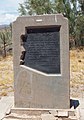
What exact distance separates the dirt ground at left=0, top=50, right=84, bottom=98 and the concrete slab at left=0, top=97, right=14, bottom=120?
0.81 m

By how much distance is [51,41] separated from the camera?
6.30 meters

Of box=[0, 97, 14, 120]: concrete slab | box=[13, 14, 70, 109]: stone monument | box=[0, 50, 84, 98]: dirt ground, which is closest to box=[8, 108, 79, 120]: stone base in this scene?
box=[13, 14, 70, 109]: stone monument

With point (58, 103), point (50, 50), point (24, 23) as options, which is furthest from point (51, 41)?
point (58, 103)

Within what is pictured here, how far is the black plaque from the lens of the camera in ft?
20.6

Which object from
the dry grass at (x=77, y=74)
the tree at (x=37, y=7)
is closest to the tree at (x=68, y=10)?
the tree at (x=37, y=7)

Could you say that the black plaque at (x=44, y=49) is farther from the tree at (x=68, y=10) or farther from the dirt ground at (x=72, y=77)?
the tree at (x=68, y=10)

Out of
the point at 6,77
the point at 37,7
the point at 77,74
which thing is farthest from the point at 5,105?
the point at 37,7

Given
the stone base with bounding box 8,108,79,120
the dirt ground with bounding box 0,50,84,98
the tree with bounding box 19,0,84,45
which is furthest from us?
the tree with bounding box 19,0,84,45

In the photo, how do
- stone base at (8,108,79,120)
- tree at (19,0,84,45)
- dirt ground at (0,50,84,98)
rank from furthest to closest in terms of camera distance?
tree at (19,0,84,45) < dirt ground at (0,50,84,98) < stone base at (8,108,79,120)

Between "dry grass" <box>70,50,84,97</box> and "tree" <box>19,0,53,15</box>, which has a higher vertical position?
"tree" <box>19,0,53,15</box>

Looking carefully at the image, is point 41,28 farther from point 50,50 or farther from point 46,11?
point 46,11

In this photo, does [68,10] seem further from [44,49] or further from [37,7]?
[44,49]

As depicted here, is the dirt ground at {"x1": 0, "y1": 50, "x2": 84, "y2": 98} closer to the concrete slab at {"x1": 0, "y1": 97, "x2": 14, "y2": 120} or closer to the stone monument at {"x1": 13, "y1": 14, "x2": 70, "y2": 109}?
the concrete slab at {"x1": 0, "y1": 97, "x2": 14, "y2": 120}

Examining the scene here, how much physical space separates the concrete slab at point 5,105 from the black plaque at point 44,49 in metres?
1.17
